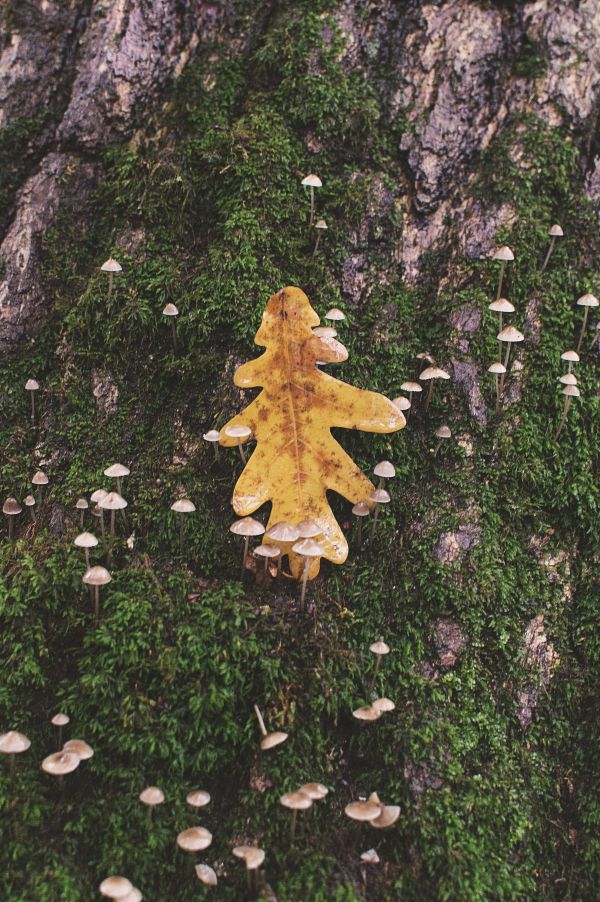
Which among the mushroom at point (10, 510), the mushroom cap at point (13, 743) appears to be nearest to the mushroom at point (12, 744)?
the mushroom cap at point (13, 743)

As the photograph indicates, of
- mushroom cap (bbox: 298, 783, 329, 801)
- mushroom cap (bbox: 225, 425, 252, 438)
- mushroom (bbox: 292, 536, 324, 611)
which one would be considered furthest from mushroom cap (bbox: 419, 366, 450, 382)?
mushroom cap (bbox: 298, 783, 329, 801)

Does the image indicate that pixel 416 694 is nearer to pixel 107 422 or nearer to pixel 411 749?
pixel 411 749

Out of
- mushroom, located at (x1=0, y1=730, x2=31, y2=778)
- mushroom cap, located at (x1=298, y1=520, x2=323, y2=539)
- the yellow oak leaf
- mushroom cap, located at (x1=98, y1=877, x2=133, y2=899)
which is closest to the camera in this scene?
mushroom cap, located at (x1=98, y1=877, x2=133, y2=899)

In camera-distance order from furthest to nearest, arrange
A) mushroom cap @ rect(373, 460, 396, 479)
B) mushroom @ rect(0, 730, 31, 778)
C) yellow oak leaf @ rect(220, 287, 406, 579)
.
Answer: mushroom cap @ rect(373, 460, 396, 479), yellow oak leaf @ rect(220, 287, 406, 579), mushroom @ rect(0, 730, 31, 778)

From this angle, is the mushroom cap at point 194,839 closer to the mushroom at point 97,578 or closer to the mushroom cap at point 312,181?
the mushroom at point 97,578

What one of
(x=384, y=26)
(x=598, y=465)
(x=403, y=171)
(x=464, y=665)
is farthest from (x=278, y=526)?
(x=384, y=26)

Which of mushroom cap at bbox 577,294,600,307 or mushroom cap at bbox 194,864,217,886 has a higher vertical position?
mushroom cap at bbox 577,294,600,307

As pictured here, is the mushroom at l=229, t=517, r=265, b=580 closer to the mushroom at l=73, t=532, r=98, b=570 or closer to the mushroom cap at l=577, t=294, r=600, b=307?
the mushroom at l=73, t=532, r=98, b=570
